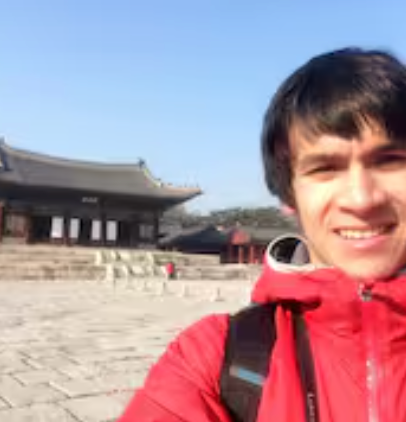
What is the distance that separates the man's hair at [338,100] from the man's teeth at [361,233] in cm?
18

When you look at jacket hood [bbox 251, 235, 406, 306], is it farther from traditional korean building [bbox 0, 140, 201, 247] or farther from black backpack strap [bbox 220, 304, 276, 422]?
traditional korean building [bbox 0, 140, 201, 247]

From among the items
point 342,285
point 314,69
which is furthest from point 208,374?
point 314,69

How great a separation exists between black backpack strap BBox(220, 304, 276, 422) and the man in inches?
0.7

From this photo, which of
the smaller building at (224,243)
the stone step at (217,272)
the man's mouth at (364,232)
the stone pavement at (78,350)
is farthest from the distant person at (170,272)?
the man's mouth at (364,232)

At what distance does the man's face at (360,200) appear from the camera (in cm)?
94

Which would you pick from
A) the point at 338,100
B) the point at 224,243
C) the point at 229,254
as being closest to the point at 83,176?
the point at 224,243

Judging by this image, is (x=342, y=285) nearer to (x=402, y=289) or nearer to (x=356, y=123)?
(x=402, y=289)

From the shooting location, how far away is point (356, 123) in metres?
0.99

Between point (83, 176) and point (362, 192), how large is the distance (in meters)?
26.7

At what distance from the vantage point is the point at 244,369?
0.88 m

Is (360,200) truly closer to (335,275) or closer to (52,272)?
(335,275)

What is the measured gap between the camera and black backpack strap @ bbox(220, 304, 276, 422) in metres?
0.87

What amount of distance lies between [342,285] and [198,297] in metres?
11.6

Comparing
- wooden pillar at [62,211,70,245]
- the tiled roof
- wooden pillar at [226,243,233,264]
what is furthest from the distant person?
wooden pillar at [226,243,233,264]
